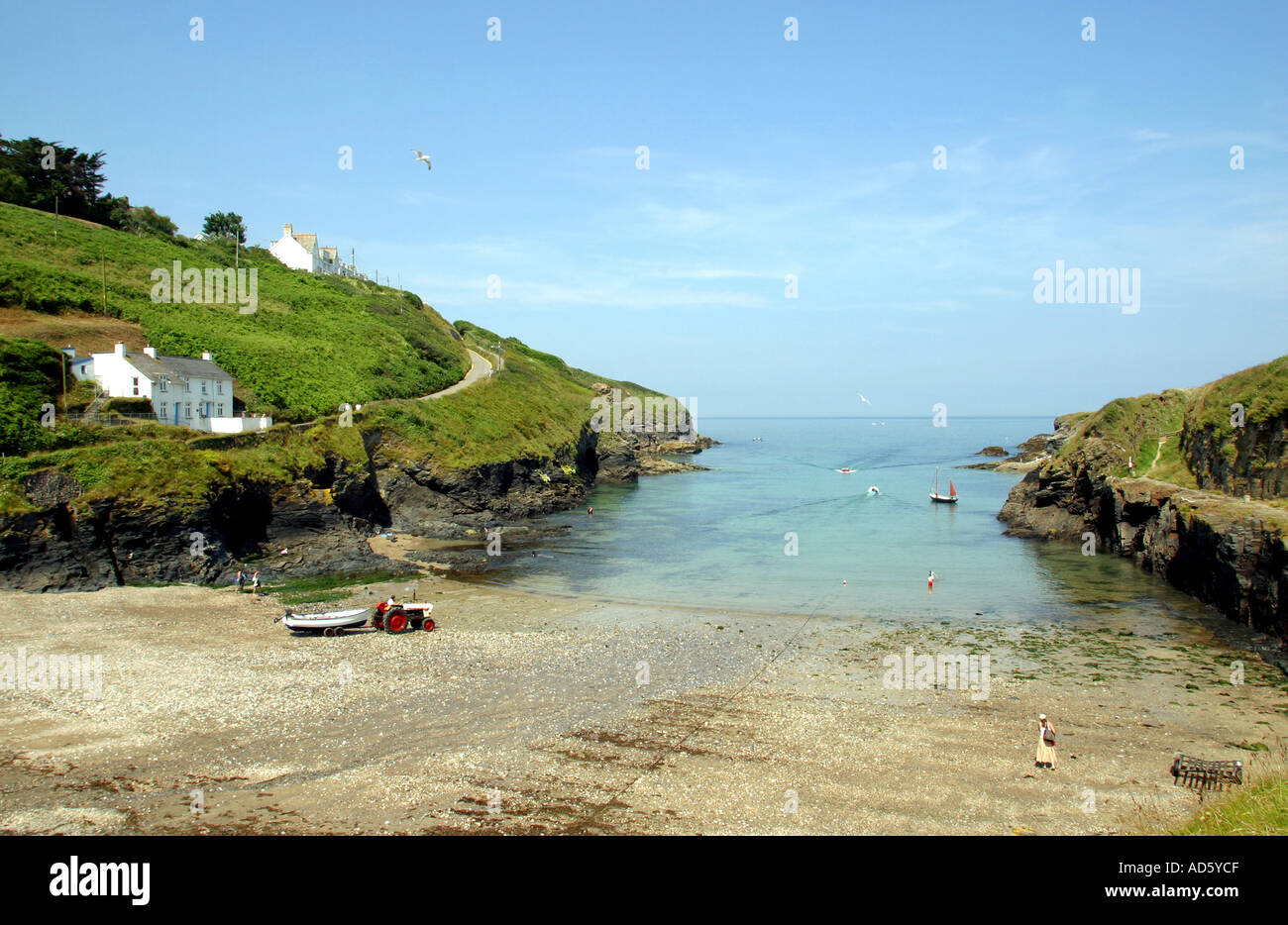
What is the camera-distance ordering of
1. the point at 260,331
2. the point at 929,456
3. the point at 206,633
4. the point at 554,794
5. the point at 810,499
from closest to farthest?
the point at 554,794, the point at 206,633, the point at 260,331, the point at 810,499, the point at 929,456

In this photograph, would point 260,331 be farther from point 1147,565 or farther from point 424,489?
point 1147,565

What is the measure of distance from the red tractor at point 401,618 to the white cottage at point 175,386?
24.1 meters

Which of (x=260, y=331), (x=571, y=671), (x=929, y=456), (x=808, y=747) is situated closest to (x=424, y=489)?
(x=260, y=331)

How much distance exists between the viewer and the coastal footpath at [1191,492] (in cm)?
3478

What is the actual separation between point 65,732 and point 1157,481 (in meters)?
58.4

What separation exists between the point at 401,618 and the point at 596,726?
538 inches

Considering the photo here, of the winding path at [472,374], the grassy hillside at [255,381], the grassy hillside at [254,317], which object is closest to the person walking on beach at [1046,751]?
the grassy hillside at [255,381]

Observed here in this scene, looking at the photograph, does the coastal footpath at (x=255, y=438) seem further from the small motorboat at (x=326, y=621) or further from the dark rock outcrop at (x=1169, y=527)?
the dark rock outcrop at (x=1169, y=527)

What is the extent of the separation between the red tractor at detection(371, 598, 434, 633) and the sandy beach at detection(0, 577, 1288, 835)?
593mm

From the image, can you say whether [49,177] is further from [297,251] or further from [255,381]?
[255,381]
